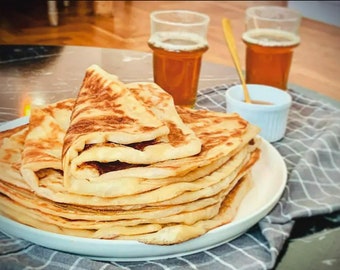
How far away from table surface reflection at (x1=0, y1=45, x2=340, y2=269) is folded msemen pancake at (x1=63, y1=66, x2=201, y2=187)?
0.30m

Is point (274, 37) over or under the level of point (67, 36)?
over

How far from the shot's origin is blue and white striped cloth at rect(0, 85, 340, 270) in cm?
71

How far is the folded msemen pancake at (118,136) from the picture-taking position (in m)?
0.72

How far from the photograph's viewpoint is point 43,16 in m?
4.23

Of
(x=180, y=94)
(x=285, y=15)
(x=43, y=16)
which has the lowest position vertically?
(x=43, y=16)

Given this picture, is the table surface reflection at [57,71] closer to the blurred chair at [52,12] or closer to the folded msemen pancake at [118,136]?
the folded msemen pancake at [118,136]

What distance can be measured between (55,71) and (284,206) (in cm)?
66

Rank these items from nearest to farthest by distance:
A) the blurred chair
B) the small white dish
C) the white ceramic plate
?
the white ceramic plate < the small white dish < the blurred chair

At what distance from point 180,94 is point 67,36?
266 cm

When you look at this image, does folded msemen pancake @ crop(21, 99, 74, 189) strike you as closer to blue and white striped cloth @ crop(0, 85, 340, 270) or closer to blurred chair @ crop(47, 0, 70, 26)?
blue and white striped cloth @ crop(0, 85, 340, 270)

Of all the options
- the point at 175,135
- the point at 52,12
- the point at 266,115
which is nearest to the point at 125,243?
the point at 175,135

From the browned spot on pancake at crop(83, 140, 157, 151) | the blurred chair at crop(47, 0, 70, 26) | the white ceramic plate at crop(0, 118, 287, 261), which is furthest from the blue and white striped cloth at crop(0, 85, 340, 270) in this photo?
the blurred chair at crop(47, 0, 70, 26)

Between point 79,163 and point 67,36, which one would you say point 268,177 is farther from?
point 67,36

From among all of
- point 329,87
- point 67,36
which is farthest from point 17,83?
point 67,36
